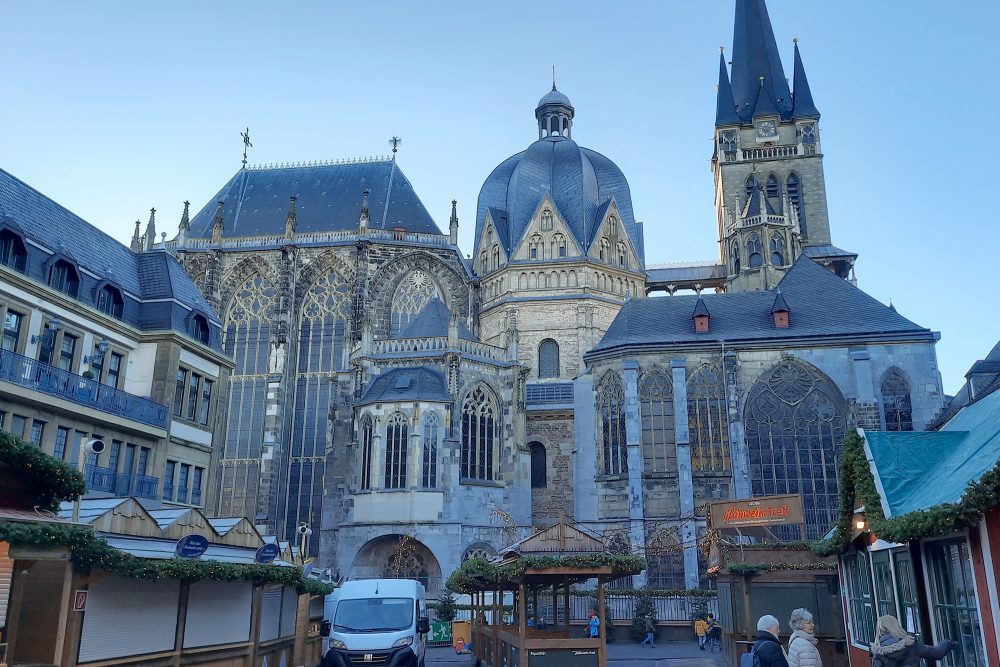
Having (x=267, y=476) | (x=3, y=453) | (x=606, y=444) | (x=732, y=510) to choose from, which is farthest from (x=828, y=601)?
(x=267, y=476)

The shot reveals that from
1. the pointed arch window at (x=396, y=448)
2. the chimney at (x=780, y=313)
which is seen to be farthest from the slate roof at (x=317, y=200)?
the chimney at (x=780, y=313)

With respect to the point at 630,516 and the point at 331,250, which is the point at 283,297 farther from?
the point at 630,516

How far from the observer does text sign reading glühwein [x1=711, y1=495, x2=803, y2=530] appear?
18172 millimetres

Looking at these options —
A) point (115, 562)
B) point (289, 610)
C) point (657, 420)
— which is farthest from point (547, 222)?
point (115, 562)

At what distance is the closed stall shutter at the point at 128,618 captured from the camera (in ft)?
39.0

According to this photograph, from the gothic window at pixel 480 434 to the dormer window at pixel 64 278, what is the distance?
53.2 ft

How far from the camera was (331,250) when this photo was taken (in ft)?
142

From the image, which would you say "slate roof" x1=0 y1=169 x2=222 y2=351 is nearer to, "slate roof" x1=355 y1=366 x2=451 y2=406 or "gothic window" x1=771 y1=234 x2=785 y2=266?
"slate roof" x1=355 y1=366 x2=451 y2=406

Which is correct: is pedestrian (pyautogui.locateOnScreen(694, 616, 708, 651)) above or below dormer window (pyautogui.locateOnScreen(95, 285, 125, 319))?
below

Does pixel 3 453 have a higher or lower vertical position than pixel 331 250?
lower

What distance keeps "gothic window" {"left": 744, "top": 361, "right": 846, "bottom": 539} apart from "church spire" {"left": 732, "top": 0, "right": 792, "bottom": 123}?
79.1ft

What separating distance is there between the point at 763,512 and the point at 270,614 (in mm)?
10767

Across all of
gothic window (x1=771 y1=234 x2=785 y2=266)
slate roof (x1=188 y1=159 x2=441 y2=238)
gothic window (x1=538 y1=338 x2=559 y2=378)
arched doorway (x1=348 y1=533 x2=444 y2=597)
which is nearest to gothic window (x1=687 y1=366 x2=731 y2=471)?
gothic window (x1=538 y1=338 x2=559 y2=378)

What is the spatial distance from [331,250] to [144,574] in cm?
3232
